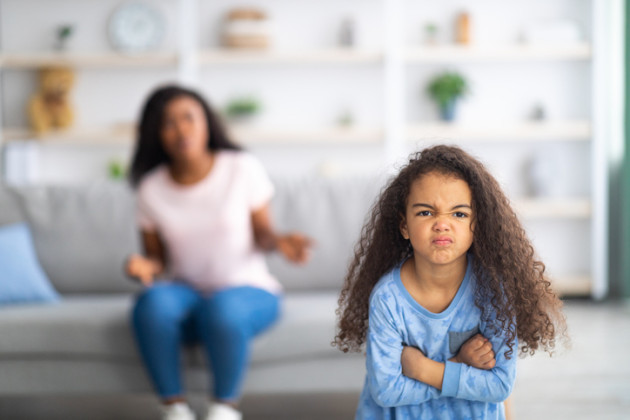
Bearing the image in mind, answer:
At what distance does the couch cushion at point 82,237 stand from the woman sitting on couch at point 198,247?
0.34 metres

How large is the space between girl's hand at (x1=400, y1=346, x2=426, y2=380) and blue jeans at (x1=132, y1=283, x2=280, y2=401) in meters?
0.89

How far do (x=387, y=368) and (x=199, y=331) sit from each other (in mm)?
1050

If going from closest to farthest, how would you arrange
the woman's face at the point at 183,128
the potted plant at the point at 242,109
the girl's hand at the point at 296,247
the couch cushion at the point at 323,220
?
the girl's hand at the point at 296,247
the woman's face at the point at 183,128
the couch cushion at the point at 323,220
the potted plant at the point at 242,109

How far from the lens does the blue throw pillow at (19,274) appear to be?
2334 mm

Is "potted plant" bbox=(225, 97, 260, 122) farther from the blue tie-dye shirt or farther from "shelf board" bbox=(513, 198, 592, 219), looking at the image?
the blue tie-dye shirt

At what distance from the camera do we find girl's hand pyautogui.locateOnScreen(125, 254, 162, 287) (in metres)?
1.99

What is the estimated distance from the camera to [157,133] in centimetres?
225

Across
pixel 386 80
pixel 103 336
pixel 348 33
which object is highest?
pixel 348 33

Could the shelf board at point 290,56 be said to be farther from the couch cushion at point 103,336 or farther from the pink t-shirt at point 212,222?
the couch cushion at point 103,336

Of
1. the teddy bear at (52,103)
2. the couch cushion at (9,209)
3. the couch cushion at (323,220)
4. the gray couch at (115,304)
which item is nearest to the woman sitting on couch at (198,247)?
the gray couch at (115,304)

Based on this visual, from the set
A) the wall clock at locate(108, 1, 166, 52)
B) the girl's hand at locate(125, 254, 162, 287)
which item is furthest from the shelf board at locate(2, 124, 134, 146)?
the girl's hand at locate(125, 254, 162, 287)

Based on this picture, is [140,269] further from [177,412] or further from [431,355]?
[431,355]

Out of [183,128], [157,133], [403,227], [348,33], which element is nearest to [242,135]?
[348,33]

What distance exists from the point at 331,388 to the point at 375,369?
1.11m
